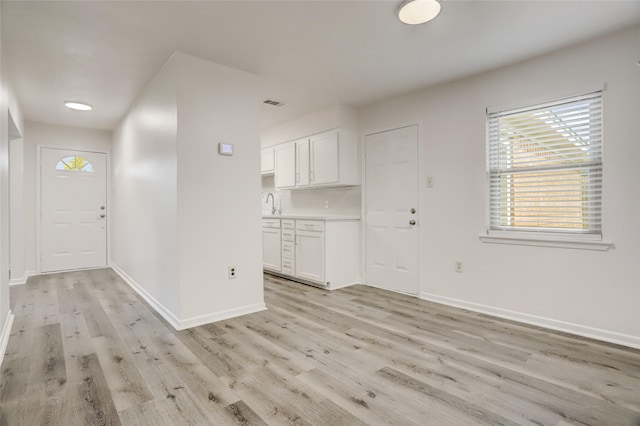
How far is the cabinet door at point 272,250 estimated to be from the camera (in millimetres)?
4883

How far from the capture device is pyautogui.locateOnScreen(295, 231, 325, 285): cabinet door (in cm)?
420

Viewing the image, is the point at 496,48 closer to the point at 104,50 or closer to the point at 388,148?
the point at 388,148

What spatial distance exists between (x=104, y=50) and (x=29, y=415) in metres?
2.65

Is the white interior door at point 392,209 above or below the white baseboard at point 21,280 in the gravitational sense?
above

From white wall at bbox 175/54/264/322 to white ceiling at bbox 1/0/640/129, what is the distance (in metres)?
0.26

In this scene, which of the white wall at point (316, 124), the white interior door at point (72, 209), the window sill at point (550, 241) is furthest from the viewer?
the white interior door at point (72, 209)

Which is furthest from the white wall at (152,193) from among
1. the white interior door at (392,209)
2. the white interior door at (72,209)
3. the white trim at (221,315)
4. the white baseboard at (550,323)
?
the white baseboard at (550,323)

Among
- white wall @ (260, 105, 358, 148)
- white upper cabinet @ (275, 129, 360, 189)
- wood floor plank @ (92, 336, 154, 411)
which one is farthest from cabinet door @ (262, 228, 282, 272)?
wood floor plank @ (92, 336, 154, 411)

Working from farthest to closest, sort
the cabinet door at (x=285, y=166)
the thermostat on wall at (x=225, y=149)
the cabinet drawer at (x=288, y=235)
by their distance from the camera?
1. the cabinet door at (x=285, y=166)
2. the cabinet drawer at (x=288, y=235)
3. the thermostat on wall at (x=225, y=149)

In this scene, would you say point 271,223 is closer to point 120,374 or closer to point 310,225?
point 310,225

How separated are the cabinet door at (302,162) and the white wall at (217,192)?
1523 millimetres

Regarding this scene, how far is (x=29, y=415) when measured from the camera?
167 centimetres

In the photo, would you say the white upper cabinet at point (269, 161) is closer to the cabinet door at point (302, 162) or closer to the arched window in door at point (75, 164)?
the cabinet door at point (302, 162)

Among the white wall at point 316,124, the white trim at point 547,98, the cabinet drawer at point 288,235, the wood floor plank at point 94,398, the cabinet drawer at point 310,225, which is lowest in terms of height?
the wood floor plank at point 94,398
